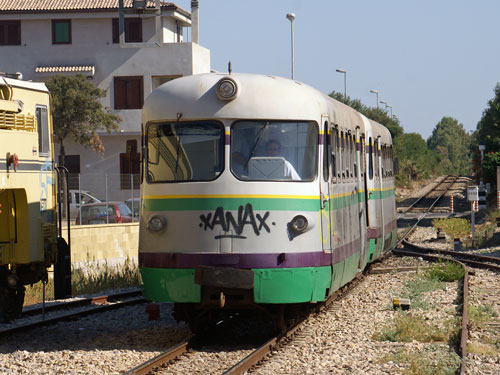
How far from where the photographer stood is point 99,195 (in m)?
28.7

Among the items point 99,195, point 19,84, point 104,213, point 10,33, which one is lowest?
point 104,213

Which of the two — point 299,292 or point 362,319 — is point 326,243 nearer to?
point 299,292

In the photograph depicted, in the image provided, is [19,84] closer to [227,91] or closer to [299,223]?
[227,91]

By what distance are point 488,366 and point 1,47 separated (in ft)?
142

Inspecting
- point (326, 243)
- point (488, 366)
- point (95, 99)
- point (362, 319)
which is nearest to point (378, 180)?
point (362, 319)

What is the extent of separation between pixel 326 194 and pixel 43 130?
14.2 ft

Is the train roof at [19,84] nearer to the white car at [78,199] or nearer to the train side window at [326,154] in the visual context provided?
the train side window at [326,154]

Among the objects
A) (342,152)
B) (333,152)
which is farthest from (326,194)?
(342,152)

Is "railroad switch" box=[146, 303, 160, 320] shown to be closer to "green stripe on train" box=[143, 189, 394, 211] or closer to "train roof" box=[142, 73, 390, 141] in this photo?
"green stripe on train" box=[143, 189, 394, 211]

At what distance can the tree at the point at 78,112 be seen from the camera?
45.2m

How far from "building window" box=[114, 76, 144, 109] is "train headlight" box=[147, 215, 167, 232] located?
36692 mm

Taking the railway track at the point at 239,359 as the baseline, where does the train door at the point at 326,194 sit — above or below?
above

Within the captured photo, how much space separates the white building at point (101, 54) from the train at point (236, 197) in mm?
35074

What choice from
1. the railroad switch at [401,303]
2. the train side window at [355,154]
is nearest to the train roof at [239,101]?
the train side window at [355,154]
